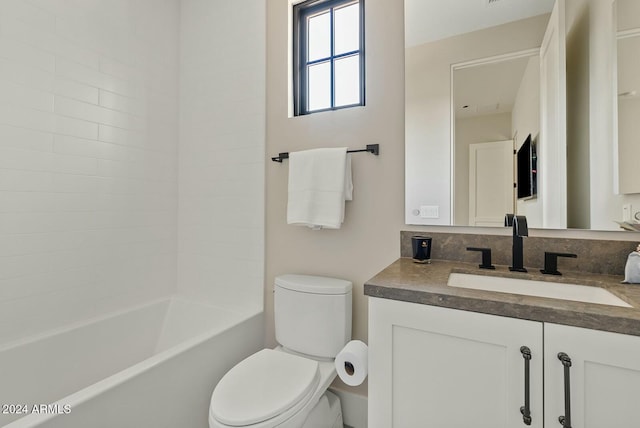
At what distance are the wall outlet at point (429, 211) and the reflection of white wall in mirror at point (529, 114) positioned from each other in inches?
12.4

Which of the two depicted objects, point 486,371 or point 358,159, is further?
point 358,159

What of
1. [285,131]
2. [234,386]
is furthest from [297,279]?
[285,131]

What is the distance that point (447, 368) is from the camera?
82 cm

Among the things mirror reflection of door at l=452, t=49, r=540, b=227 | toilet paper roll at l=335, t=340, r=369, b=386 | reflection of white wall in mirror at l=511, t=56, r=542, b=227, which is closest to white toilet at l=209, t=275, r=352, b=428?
toilet paper roll at l=335, t=340, r=369, b=386

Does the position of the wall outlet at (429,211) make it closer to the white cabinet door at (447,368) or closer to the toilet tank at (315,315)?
the toilet tank at (315,315)

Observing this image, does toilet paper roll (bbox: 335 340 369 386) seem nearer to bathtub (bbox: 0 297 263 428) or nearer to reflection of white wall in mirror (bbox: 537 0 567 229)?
bathtub (bbox: 0 297 263 428)

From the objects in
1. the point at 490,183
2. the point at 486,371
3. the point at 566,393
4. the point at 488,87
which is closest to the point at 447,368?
the point at 486,371

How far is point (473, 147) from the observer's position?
4.30 feet

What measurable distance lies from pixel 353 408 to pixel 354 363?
2.03ft

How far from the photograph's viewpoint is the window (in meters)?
1.72

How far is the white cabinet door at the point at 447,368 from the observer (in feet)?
2.45

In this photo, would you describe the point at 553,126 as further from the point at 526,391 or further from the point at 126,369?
the point at 126,369

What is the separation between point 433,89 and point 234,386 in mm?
1536

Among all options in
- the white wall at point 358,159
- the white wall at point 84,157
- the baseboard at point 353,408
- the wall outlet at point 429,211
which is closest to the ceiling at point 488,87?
the white wall at point 358,159
